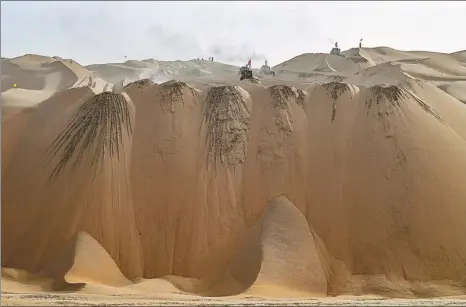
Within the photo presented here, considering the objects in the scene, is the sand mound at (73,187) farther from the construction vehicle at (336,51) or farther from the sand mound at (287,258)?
the construction vehicle at (336,51)

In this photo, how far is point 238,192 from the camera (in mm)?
16469

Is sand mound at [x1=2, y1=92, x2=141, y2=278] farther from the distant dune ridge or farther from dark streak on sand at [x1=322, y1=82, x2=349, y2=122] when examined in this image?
dark streak on sand at [x1=322, y1=82, x2=349, y2=122]

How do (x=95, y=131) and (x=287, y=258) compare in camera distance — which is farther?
(x=95, y=131)

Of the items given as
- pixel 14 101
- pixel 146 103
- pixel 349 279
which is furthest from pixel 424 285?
pixel 14 101

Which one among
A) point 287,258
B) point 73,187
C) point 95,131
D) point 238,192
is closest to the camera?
point 287,258

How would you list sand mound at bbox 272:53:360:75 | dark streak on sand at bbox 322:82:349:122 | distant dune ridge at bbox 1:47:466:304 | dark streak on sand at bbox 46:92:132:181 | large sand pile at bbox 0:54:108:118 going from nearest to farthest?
distant dune ridge at bbox 1:47:466:304 < dark streak on sand at bbox 46:92:132:181 < dark streak on sand at bbox 322:82:349:122 < large sand pile at bbox 0:54:108:118 < sand mound at bbox 272:53:360:75

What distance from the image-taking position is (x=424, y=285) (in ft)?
47.6

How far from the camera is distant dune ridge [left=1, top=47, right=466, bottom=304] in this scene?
14.6m

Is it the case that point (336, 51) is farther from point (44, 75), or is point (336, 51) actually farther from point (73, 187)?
point (73, 187)

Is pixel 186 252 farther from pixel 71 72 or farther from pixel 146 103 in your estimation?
pixel 71 72

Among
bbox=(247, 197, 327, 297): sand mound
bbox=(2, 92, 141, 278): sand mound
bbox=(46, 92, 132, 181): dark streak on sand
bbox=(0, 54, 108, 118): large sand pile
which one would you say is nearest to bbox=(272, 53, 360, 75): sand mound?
bbox=(0, 54, 108, 118): large sand pile

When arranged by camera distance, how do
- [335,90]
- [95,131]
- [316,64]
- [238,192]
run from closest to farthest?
[238,192], [95,131], [335,90], [316,64]

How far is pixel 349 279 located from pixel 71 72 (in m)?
29.9

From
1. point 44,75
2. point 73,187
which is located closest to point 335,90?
point 73,187
